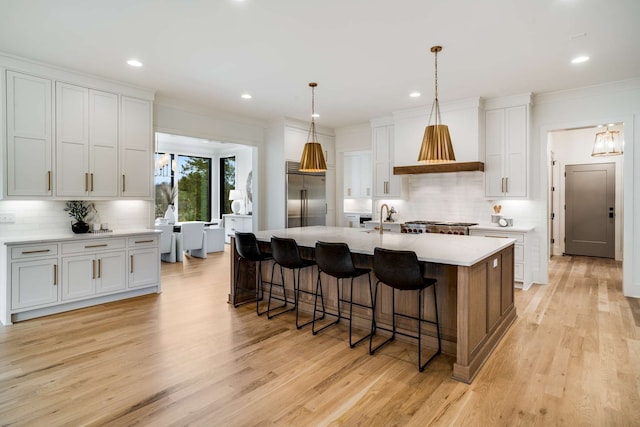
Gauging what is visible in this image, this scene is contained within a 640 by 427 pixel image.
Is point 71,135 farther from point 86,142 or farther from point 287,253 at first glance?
point 287,253

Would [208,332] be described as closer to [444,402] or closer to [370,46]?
[444,402]

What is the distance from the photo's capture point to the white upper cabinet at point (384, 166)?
675 centimetres

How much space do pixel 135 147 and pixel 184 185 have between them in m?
5.12

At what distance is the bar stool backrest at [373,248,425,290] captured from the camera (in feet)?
8.84

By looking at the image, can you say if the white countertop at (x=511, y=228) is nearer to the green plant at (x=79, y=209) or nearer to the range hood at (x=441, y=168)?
the range hood at (x=441, y=168)

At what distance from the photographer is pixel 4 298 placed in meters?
3.77

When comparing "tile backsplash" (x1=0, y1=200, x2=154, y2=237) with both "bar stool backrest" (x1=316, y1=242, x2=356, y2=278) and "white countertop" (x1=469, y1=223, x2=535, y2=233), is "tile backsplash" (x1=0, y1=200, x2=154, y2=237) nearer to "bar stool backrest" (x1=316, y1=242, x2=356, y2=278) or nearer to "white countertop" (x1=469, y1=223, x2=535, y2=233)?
"bar stool backrest" (x1=316, y1=242, x2=356, y2=278)

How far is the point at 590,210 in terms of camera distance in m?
7.86

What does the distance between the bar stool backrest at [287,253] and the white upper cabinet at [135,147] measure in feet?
8.29

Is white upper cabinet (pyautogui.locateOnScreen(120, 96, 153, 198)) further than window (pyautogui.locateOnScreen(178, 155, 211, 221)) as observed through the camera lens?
No

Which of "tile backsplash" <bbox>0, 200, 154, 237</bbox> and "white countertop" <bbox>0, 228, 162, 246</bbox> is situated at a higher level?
"tile backsplash" <bbox>0, 200, 154, 237</bbox>

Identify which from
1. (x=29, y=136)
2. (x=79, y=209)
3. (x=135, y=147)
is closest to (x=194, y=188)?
(x=135, y=147)

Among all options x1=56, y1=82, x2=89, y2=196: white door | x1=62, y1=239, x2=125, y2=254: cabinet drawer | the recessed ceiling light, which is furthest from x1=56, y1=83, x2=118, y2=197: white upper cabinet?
the recessed ceiling light

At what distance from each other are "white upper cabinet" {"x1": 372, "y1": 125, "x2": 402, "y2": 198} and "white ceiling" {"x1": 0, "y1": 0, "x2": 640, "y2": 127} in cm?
161
